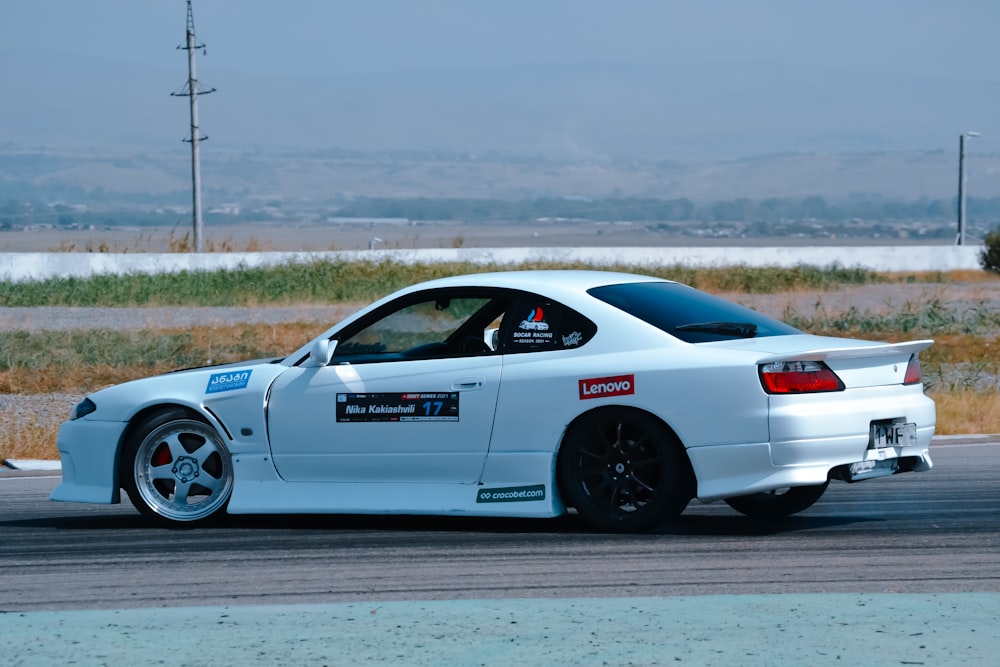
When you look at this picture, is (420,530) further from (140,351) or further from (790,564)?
(140,351)

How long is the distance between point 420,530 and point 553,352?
4.06ft

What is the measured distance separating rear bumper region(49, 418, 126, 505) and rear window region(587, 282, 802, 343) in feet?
9.34

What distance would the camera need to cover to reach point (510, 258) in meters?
48.0

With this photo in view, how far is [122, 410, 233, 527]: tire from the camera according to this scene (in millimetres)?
8477

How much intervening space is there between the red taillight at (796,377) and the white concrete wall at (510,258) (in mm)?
34137

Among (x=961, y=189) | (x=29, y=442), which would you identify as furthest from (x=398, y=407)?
(x=961, y=189)

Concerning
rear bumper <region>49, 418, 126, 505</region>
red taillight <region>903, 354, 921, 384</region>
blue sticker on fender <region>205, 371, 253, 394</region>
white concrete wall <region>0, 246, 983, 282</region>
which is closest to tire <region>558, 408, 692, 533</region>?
red taillight <region>903, 354, 921, 384</region>

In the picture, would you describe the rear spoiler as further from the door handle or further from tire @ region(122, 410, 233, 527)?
tire @ region(122, 410, 233, 527)

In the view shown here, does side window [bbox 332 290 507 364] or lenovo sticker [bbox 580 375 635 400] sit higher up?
side window [bbox 332 290 507 364]

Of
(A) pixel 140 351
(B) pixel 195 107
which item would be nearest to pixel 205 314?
(A) pixel 140 351

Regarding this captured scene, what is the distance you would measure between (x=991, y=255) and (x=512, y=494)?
4900cm

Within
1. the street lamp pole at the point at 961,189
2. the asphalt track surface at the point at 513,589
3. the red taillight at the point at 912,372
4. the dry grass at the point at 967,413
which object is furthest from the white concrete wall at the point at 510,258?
the red taillight at the point at 912,372

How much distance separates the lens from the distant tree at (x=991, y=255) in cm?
5306

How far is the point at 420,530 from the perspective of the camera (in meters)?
8.27
